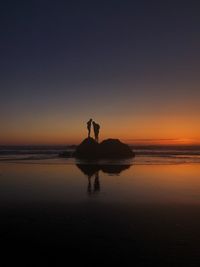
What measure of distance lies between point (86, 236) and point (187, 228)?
3.50 meters

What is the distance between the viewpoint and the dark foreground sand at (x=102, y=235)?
9.22 metres

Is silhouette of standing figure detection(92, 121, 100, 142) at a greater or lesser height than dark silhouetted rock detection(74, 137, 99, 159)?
greater

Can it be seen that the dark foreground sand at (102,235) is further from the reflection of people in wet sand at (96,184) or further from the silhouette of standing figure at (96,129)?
the silhouette of standing figure at (96,129)

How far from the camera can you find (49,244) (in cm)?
1026

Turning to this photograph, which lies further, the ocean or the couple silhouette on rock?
the couple silhouette on rock

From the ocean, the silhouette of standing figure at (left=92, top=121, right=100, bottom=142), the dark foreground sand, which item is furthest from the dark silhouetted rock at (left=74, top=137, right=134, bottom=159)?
the dark foreground sand

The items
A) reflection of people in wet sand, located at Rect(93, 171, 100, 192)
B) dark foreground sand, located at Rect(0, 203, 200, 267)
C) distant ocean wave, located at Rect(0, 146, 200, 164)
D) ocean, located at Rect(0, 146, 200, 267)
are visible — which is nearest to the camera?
dark foreground sand, located at Rect(0, 203, 200, 267)

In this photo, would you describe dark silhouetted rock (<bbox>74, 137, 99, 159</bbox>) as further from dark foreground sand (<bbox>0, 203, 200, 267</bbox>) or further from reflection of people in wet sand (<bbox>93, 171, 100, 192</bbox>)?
dark foreground sand (<bbox>0, 203, 200, 267</bbox>)

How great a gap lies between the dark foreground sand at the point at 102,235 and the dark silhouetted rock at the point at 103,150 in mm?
40850

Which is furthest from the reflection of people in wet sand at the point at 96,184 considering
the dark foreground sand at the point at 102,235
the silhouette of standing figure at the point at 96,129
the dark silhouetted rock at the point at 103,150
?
the silhouette of standing figure at the point at 96,129

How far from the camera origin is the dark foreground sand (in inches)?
363

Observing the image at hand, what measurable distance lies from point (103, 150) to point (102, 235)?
45.7 metres

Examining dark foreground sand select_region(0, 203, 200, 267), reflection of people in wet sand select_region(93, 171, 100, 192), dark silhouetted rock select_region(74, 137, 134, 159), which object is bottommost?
dark foreground sand select_region(0, 203, 200, 267)

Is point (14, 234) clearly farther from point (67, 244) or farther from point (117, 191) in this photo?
point (117, 191)
